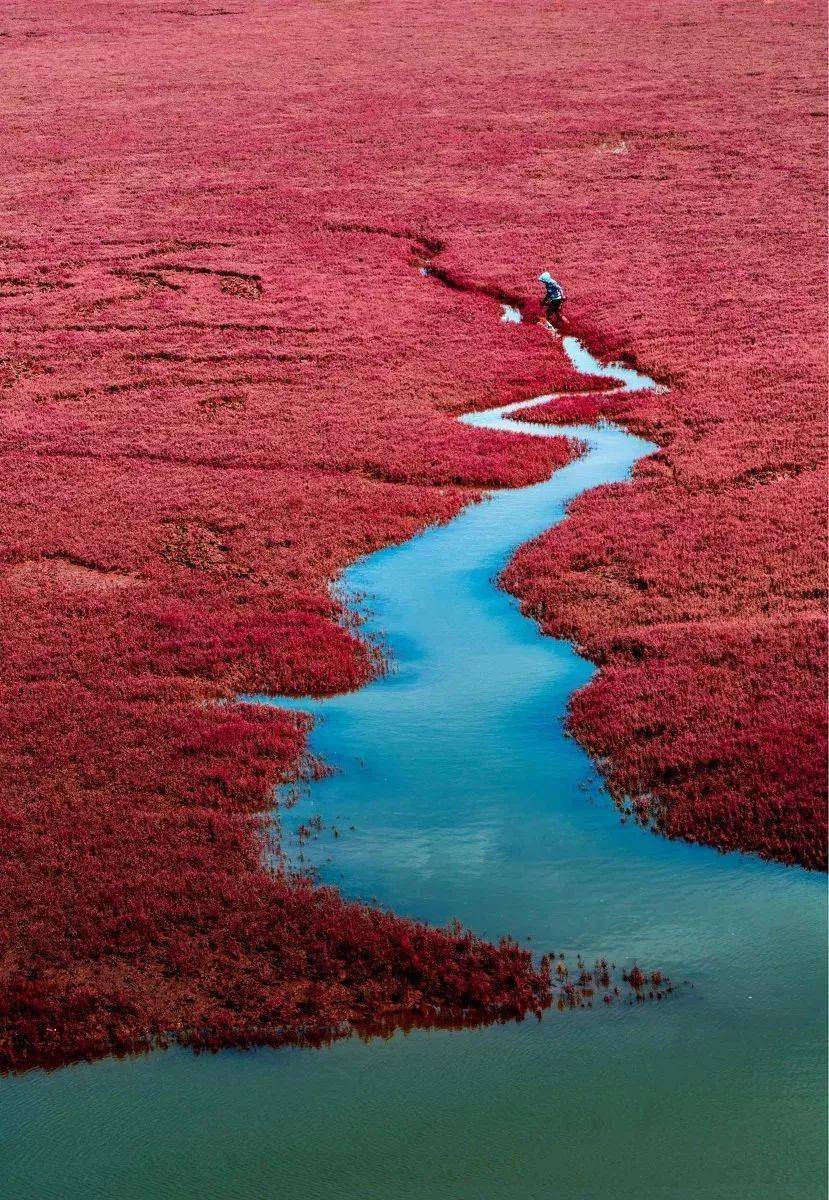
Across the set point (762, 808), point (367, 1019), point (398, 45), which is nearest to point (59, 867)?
point (367, 1019)

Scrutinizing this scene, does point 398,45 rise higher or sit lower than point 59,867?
higher

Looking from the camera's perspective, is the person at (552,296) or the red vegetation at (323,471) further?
the person at (552,296)

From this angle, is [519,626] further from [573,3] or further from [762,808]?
[573,3]

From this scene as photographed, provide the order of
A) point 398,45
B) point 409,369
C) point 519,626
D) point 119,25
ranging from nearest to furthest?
1. point 519,626
2. point 409,369
3. point 398,45
4. point 119,25

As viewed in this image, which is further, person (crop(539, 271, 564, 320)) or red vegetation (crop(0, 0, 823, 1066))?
person (crop(539, 271, 564, 320))
